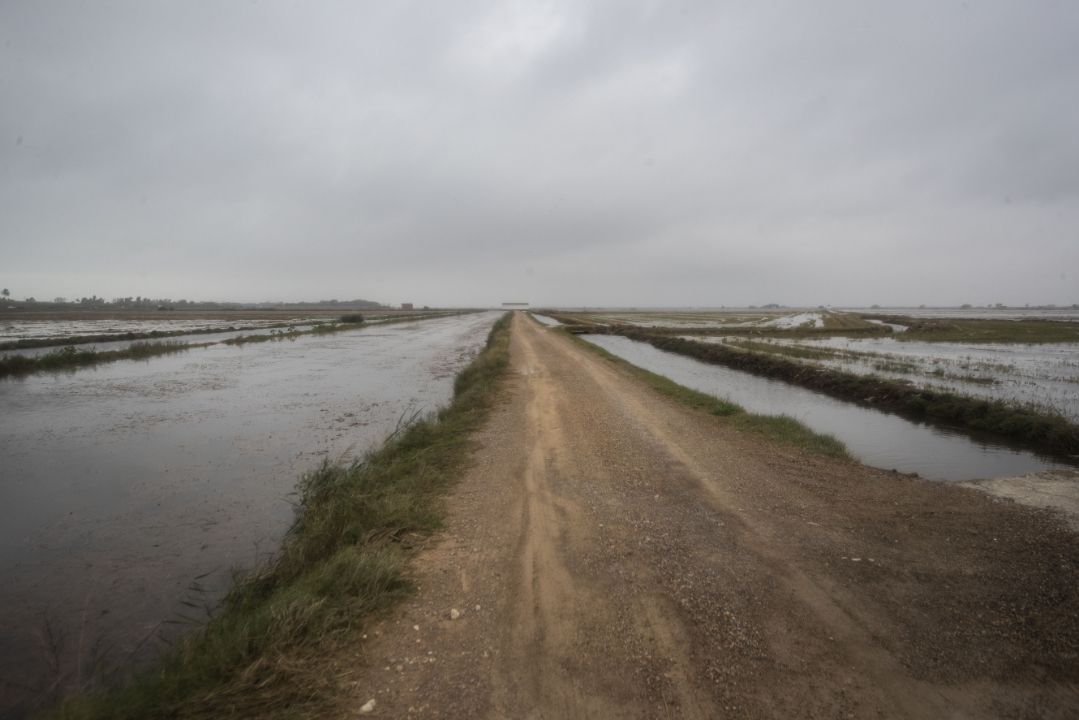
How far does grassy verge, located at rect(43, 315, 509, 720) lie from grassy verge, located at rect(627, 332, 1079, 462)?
13.8 meters

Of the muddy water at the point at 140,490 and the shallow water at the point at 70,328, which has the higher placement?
the shallow water at the point at 70,328

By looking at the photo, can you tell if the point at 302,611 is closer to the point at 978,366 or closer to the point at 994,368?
the point at 994,368

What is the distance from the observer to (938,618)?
161 inches

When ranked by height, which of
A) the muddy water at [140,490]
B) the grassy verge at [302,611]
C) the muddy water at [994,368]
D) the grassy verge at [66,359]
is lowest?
the muddy water at [140,490]

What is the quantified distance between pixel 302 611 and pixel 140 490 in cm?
717

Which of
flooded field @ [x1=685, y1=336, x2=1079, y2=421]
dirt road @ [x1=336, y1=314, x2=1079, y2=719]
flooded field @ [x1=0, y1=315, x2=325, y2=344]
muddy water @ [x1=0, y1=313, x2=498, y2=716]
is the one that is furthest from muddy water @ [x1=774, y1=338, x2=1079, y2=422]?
flooded field @ [x1=0, y1=315, x2=325, y2=344]

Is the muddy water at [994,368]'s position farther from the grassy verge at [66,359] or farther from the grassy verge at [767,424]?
the grassy verge at [66,359]

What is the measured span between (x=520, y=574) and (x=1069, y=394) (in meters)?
20.6

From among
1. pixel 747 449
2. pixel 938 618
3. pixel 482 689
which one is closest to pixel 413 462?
pixel 482 689

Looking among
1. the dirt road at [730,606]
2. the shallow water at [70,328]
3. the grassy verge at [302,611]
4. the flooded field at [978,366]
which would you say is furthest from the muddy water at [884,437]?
the shallow water at [70,328]

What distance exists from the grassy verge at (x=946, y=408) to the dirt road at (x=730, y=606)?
20.8 feet

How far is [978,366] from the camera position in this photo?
2145 centimetres

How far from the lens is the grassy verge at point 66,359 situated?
2092 cm

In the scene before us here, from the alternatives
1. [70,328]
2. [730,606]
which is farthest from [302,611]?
[70,328]
